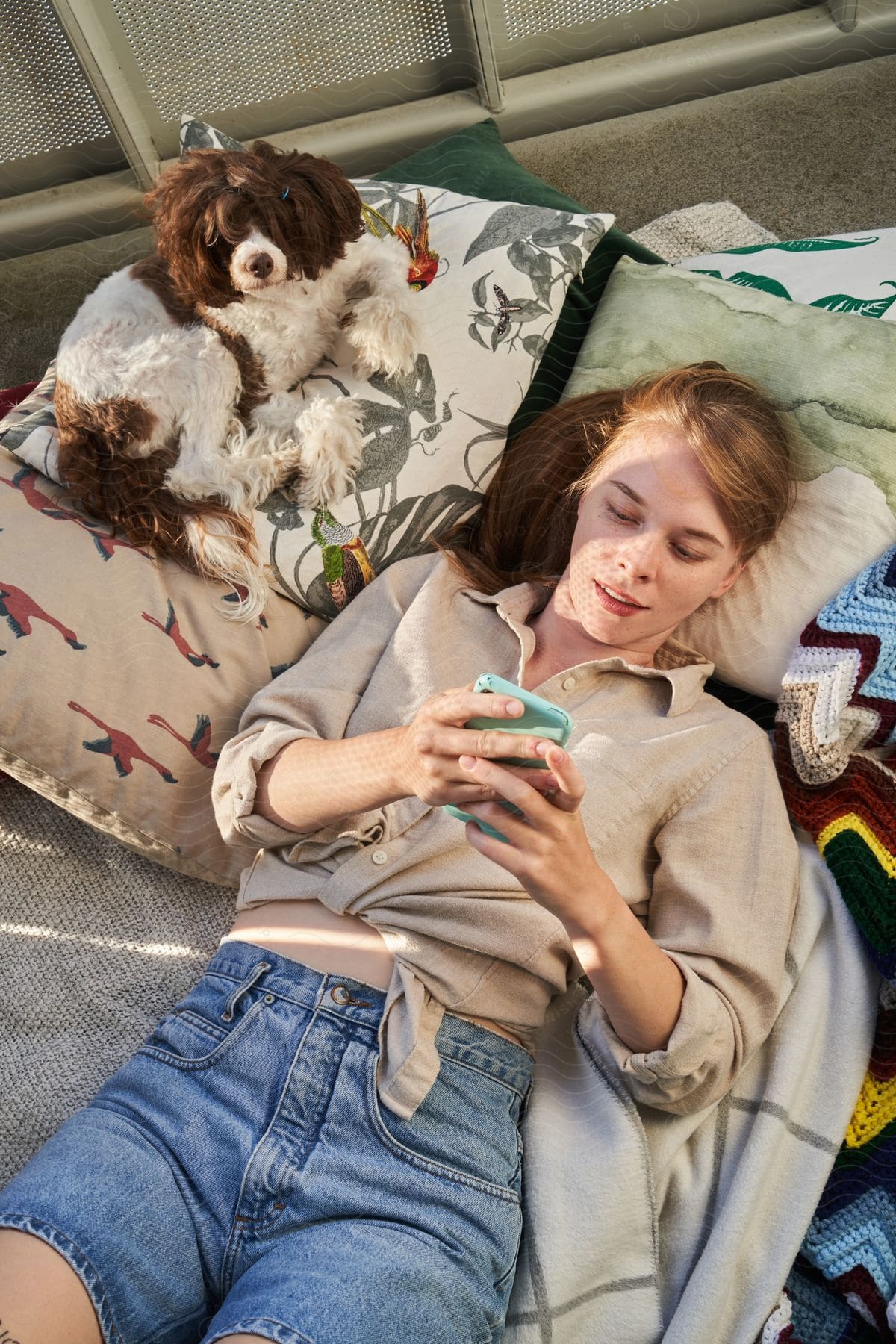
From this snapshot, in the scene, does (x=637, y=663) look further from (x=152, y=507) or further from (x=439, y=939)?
(x=152, y=507)

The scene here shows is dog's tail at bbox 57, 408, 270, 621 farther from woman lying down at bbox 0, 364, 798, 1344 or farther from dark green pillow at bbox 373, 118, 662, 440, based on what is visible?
dark green pillow at bbox 373, 118, 662, 440

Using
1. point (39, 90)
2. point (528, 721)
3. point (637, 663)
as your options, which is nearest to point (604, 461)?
point (637, 663)

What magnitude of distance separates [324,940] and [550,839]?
0.34 metres

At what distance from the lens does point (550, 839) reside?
827mm

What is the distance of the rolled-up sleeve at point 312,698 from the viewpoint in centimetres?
108

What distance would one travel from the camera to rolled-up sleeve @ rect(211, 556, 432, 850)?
1075mm

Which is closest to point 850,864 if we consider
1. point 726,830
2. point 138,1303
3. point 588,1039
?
point 726,830

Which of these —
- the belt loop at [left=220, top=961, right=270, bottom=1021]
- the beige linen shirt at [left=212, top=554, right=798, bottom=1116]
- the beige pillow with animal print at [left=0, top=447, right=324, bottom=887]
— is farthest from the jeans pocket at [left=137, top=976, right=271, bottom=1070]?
the beige pillow with animal print at [left=0, top=447, right=324, bottom=887]

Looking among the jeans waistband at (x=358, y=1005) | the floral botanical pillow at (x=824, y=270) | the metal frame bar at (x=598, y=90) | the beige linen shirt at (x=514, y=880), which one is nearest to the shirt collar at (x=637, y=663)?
the beige linen shirt at (x=514, y=880)

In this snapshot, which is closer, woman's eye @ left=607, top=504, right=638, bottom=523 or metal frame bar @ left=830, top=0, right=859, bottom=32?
woman's eye @ left=607, top=504, right=638, bottom=523

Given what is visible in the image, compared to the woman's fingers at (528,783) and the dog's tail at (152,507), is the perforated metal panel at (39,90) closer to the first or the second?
the dog's tail at (152,507)

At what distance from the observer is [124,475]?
1.21 m

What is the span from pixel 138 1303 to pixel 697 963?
21.9 inches

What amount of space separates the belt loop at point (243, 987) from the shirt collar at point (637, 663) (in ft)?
1.40
